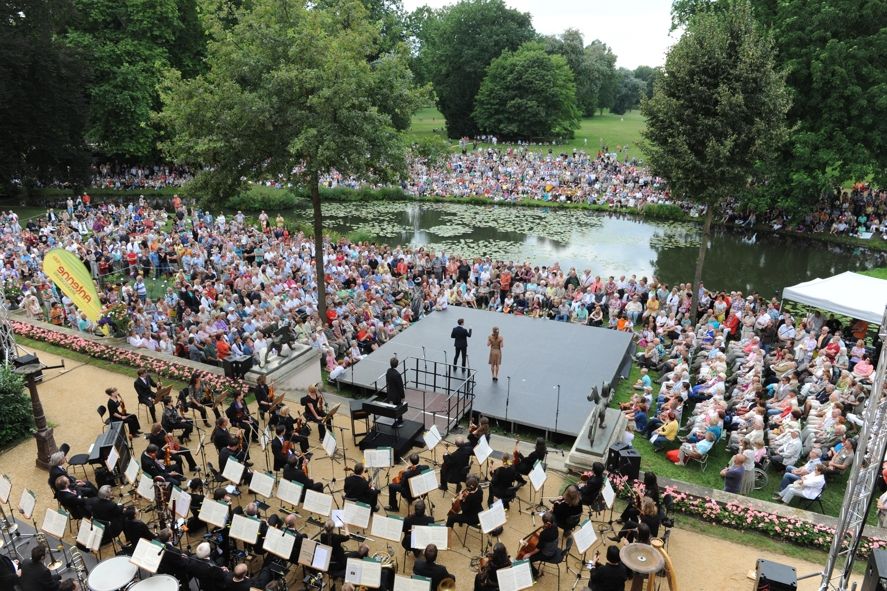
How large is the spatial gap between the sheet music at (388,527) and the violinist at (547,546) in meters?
1.72

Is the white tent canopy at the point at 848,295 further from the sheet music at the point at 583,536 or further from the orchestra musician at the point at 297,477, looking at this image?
the orchestra musician at the point at 297,477

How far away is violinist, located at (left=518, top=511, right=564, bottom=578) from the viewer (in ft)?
25.8

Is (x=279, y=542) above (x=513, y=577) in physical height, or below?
below

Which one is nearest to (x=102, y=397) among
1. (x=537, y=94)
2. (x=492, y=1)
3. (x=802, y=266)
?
(x=802, y=266)

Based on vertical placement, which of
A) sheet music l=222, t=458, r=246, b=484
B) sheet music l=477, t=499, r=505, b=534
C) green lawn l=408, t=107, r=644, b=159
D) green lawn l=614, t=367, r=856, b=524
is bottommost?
green lawn l=614, t=367, r=856, b=524

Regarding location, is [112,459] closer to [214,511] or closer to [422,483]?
[214,511]

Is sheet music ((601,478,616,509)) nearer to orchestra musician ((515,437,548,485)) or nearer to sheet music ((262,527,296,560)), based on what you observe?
orchestra musician ((515,437,548,485))

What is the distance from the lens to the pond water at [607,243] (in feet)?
94.0

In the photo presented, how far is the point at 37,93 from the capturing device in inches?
1298

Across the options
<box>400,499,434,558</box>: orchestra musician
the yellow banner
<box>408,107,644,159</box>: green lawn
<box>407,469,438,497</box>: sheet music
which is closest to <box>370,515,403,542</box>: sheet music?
<box>400,499,434,558</box>: orchestra musician

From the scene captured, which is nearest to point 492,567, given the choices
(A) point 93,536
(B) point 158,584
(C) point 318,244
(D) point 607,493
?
(D) point 607,493

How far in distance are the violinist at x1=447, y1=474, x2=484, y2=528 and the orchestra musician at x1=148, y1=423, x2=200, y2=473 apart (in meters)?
4.35

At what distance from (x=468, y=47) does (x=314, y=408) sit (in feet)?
207

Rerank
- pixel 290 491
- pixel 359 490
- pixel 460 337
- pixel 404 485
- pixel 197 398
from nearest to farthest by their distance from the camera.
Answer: pixel 290 491 → pixel 359 490 → pixel 404 485 → pixel 197 398 → pixel 460 337
